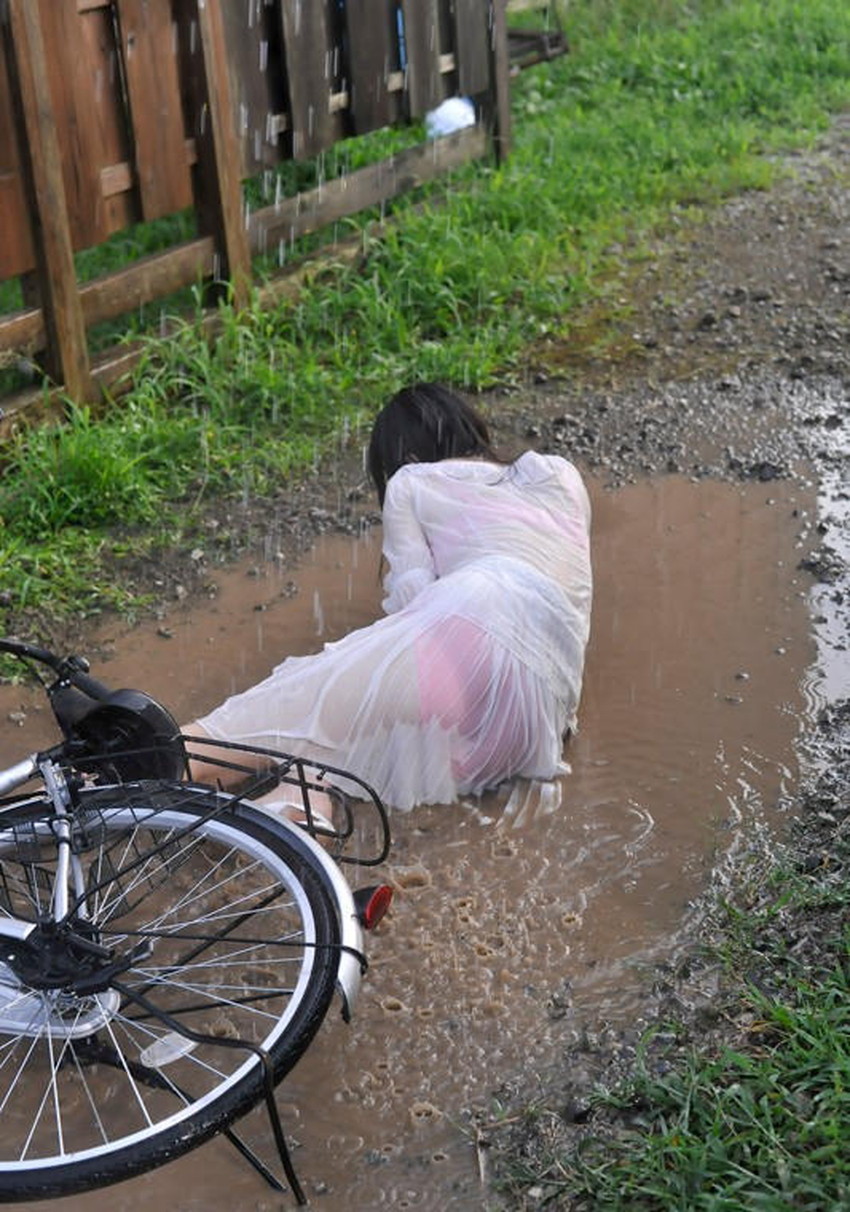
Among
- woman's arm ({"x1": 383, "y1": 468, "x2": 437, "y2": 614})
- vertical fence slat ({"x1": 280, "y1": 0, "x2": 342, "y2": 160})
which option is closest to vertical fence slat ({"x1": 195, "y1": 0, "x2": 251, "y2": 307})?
vertical fence slat ({"x1": 280, "y1": 0, "x2": 342, "y2": 160})

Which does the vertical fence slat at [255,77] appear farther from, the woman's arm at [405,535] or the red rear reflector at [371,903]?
the red rear reflector at [371,903]

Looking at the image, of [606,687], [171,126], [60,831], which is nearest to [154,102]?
[171,126]

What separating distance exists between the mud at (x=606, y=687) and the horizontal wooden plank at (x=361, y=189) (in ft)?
4.30

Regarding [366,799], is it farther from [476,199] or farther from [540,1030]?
[476,199]

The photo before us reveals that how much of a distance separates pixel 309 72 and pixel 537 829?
449 cm

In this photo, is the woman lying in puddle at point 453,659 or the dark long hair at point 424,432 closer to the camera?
the woman lying in puddle at point 453,659

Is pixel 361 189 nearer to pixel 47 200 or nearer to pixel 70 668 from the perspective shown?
pixel 47 200

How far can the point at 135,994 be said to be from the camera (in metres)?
3.09

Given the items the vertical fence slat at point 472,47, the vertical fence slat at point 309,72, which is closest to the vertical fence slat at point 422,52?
the vertical fence slat at point 472,47

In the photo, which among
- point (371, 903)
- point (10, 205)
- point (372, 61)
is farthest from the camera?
point (372, 61)

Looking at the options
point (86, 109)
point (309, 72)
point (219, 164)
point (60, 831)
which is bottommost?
point (60, 831)

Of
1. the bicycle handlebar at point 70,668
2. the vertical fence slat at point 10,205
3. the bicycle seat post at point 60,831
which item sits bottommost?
the bicycle seat post at point 60,831

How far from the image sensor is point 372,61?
26.0 feet

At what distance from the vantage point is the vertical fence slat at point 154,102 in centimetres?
654
